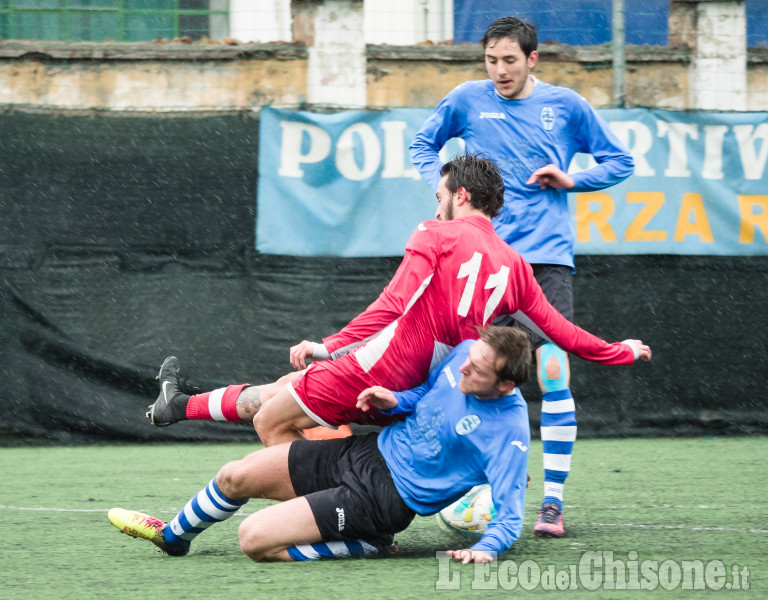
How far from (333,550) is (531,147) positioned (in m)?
2.02

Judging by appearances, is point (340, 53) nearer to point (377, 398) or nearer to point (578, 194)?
point (578, 194)

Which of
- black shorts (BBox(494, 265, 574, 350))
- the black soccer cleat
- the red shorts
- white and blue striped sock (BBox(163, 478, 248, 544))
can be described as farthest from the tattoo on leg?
black shorts (BBox(494, 265, 574, 350))

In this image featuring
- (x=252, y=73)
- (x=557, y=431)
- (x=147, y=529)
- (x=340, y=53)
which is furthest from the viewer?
(x=252, y=73)

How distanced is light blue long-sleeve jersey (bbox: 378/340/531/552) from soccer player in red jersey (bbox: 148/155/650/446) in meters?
0.14

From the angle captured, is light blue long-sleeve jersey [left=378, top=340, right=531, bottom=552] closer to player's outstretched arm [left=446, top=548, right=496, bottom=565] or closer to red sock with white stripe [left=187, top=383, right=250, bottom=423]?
player's outstretched arm [left=446, top=548, right=496, bottom=565]

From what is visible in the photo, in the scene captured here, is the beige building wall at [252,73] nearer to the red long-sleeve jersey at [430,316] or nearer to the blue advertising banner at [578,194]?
the blue advertising banner at [578,194]

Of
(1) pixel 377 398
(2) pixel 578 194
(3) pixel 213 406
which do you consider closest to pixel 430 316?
(1) pixel 377 398

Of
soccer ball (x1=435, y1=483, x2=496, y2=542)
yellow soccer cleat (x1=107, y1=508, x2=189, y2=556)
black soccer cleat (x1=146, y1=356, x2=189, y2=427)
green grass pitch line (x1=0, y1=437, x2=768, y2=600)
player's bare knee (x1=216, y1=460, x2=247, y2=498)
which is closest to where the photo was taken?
green grass pitch line (x1=0, y1=437, x2=768, y2=600)

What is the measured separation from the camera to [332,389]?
153 inches

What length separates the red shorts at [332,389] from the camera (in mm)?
3881

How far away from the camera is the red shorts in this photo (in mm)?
3881

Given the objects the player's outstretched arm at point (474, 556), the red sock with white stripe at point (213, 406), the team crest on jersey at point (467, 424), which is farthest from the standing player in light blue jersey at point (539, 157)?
the red sock with white stripe at point (213, 406)

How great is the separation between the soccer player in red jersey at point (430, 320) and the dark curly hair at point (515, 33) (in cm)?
80

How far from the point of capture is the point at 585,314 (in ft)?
26.3
